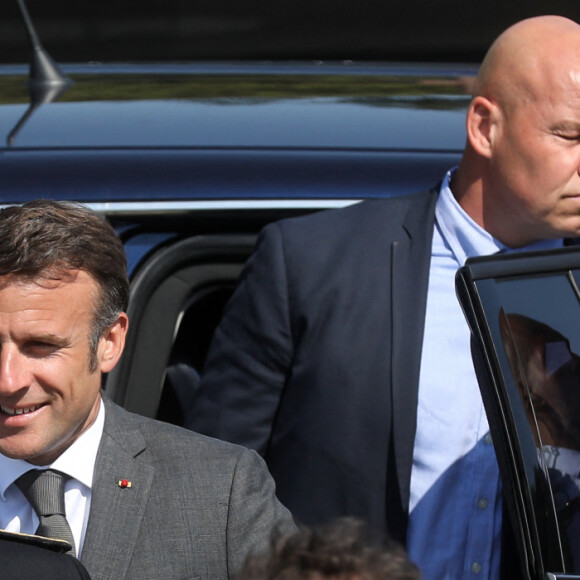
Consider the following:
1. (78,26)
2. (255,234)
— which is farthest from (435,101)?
(78,26)

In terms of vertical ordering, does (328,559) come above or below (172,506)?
below

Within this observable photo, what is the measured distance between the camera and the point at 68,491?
81.2 inches

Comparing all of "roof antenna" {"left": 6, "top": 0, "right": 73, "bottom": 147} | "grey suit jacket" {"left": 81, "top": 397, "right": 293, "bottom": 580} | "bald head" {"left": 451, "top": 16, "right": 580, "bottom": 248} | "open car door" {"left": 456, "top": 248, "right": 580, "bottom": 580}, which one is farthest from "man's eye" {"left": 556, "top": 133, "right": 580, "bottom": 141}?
"roof antenna" {"left": 6, "top": 0, "right": 73, "bottom": 147}

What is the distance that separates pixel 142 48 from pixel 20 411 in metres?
2.54

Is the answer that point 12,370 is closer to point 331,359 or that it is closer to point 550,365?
point 331,359

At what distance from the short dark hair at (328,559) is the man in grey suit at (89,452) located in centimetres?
53

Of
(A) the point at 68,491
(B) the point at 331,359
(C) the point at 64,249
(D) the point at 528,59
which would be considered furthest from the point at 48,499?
(D) the point at 528,59

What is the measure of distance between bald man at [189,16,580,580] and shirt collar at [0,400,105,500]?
502 millimetres

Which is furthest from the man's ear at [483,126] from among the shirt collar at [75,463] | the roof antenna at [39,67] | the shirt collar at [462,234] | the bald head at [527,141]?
the roof antenna at [39,67]

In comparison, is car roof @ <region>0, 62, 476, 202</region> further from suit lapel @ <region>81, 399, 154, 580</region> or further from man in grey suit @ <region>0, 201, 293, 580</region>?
suit lapel @ <region>81, 399, 154, 580</region>

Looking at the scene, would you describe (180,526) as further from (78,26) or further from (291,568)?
(78,26)

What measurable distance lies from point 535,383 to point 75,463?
2.49ft

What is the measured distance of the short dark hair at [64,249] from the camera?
1988mm

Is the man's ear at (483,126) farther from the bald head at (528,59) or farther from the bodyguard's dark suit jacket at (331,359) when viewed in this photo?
the bodyguard's dark suit jacket at (331,359)
